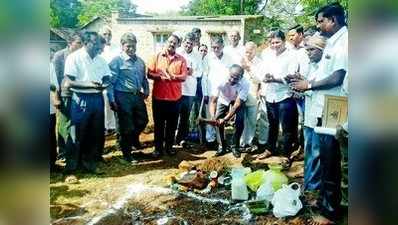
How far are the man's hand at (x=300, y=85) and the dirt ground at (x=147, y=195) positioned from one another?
18.8 inches

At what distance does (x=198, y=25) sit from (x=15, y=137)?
1.37 meters

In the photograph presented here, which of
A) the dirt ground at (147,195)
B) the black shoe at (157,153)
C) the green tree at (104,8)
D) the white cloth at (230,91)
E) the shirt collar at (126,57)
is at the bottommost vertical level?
the dirt ground at (147,195)

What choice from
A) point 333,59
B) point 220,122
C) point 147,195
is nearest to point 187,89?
point 220,122

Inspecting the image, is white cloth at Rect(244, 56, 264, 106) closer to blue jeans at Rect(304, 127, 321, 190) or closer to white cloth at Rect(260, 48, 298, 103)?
white cloth at Rect(260, 48, 298, 103)

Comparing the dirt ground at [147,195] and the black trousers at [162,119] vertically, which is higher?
the black trousers at [162,119]

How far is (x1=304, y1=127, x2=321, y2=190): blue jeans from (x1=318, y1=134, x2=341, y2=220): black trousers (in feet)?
0.09

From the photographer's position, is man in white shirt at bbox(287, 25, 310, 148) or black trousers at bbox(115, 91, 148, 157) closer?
man in white shirt at bbox(287, 25, 310, 148)

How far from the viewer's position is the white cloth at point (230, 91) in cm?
347

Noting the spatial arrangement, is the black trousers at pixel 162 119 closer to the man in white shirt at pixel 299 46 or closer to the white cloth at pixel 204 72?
the white cloth at pixel 204 72

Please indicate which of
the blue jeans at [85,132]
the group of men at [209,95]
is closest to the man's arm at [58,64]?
the group of men at [209,95]

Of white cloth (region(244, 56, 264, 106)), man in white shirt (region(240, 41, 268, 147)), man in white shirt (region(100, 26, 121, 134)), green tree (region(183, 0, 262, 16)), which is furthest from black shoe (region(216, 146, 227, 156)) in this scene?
green tree (region(183, 0, 262, 16))

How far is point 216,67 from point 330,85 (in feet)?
2.44

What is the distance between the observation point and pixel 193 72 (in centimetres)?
350

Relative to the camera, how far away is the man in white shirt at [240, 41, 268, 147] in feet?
11.3
